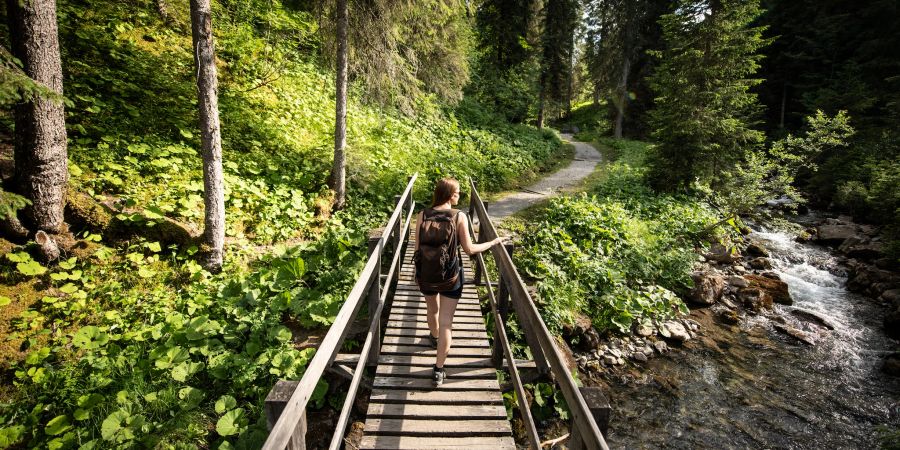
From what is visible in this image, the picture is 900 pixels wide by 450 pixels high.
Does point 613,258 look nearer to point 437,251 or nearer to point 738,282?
point 738,282

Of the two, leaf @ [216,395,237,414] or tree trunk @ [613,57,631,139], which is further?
tree trunk @ [613,57,631,139]

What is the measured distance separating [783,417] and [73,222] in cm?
1249

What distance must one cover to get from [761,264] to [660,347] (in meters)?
7.57

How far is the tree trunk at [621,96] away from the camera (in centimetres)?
3108

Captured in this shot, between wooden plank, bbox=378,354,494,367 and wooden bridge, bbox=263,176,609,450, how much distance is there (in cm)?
1

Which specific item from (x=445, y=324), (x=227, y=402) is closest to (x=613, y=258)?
(x=445, y=324)

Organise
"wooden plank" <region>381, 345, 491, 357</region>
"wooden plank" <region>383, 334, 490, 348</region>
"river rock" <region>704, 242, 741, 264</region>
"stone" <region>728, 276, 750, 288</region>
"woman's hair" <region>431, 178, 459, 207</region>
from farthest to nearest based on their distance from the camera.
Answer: "river rock" <region>704, 242, 741, 264</region>
"stone" <region>728, 276, 750, 288</region>
"wooden plank" <region>383, 334, 490, 348</region>
"wooden plank" <region>381, 345, 491, 357</region>
"woman's hair" <region>431, 178, 459, 207</region>

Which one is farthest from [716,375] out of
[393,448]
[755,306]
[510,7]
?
[510,7]

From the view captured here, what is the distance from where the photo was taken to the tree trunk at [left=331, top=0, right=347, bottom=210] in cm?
896

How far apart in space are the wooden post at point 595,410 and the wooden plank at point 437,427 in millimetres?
1487

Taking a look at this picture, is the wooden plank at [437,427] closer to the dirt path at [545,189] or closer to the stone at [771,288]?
the dirt path at [545,189]

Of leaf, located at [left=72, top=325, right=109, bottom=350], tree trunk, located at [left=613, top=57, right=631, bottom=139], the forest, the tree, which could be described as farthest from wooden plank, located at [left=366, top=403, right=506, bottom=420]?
tree trunk, located at [left=613, top=57, right=631, bottom=139]

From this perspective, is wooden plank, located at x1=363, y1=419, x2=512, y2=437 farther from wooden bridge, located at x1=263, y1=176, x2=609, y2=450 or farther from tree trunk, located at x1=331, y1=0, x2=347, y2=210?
tree trunk, located at x1=331, y1=0, x2=347, y2=210

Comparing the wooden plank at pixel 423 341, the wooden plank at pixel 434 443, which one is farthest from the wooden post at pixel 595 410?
the wooden plank at pixel 423 341
